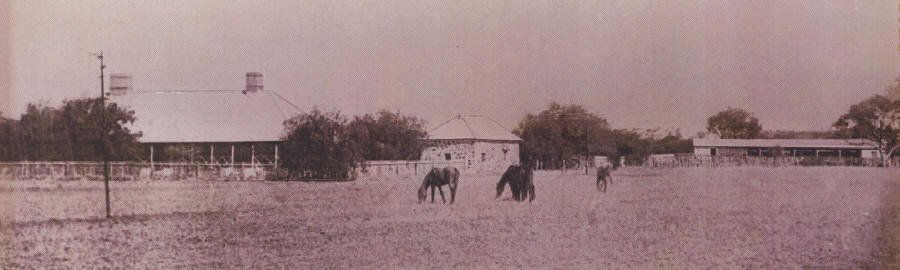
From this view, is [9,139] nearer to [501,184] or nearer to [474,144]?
[474,144]

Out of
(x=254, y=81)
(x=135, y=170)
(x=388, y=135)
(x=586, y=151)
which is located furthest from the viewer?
(x=586, y=151)

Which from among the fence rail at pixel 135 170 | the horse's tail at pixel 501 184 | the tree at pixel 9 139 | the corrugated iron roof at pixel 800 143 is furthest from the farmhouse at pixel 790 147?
the tree at pixel 9 139

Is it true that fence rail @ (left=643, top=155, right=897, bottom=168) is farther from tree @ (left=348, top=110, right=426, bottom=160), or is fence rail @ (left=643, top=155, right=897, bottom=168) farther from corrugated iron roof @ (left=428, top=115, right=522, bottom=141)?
tree @ (left=348, top=110, right=426, bottom=160)

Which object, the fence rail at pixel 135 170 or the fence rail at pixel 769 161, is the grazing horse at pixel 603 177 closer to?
the fence rail at pixel 769 161

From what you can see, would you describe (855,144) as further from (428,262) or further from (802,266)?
(428,262)

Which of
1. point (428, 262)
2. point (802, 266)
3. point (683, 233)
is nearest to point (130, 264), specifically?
point (428, 262)

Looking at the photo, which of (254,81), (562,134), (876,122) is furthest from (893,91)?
(254,81)

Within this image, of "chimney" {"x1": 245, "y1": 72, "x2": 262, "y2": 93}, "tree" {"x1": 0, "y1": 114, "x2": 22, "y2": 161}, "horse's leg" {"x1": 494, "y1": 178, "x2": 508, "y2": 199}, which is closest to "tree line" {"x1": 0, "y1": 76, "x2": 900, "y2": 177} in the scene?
"tree" {"x1": 0, "y1": 114, "x2": 22, "y2": 161}
